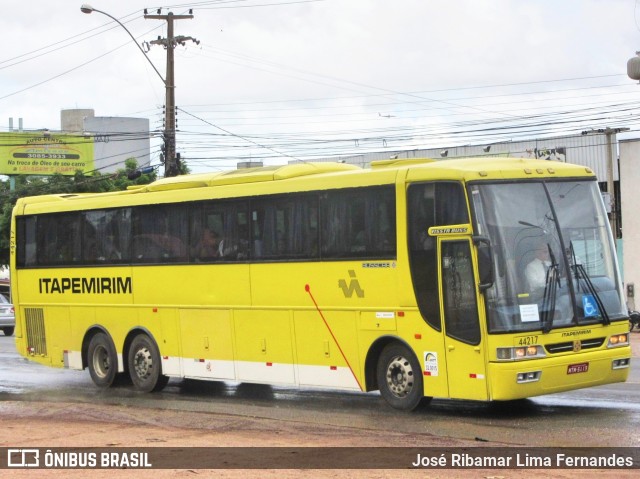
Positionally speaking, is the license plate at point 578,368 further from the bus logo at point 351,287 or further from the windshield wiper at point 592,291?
the bus logo at point 351,287

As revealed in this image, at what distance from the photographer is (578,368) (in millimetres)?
13961

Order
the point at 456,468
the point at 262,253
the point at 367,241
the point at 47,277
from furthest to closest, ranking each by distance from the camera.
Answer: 1. the point at 47,277
2. the point at 262,253
3. the point at 367,241
4. the point at 456,468

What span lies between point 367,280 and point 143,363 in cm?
570

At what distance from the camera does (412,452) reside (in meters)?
11.3

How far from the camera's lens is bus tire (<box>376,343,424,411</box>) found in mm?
14594

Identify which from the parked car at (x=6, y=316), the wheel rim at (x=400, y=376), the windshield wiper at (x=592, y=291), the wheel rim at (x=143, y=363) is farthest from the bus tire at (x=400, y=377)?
the parked car at (x=6, y=316)

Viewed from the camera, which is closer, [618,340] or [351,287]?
[618,340]

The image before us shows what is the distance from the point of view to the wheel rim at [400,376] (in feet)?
48.4

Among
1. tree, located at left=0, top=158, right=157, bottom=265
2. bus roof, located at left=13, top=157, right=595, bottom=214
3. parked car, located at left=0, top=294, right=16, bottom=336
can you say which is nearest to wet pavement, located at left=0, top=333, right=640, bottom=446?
bus roof, located at left=13, top=157, right=595, bottom=214

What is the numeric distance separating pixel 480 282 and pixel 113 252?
8187mm

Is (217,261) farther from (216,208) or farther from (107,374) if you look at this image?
(107,374)

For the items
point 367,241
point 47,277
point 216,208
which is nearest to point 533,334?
point 367,241

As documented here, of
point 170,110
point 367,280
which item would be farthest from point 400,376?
point 170,110

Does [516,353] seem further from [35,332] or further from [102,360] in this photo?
[35,332]
